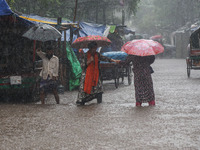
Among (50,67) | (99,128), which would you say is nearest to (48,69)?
(50,67)

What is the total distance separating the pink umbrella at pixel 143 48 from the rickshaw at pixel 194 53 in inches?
343

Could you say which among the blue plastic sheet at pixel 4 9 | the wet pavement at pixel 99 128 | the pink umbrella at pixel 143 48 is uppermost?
the blue plastic sheet at pixel 4 9

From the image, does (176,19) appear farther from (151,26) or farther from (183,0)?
(151,26)

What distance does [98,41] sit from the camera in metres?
8.66

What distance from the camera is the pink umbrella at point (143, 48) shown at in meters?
7.46

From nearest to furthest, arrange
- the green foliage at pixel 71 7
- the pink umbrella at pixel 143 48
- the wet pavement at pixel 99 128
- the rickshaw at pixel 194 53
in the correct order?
the wet pavement at pixel 99 128, the pink umbrella at pixel 143 48, the rickshaw at pixel 194 53, the green foliage at pixel 71 7

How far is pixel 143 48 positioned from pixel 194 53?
399 inches

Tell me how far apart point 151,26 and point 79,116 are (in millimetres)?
64657

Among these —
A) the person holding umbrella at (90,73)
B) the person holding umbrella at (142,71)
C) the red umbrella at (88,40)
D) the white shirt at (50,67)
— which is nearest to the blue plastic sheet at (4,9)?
the white shirt at (50,67)

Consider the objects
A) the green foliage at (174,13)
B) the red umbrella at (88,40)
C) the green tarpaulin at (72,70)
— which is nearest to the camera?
the red umbrella at (88,40)

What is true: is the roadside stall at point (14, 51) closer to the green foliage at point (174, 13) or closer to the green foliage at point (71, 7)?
the green foliage at point (71, 7)

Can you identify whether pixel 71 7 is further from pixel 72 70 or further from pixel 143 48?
pixel 143 48

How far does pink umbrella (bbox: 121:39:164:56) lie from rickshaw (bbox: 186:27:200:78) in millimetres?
8723

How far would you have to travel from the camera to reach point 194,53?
1705 centimetres
